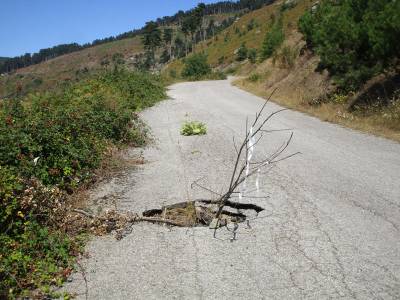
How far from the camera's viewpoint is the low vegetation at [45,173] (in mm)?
4042

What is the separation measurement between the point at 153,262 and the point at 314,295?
1629mm

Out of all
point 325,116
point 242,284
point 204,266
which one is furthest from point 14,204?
point 325,116

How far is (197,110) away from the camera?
51.3 ft

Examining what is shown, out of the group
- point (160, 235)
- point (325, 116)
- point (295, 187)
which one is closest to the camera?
point (160, 235)

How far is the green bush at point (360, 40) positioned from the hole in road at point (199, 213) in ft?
27.5

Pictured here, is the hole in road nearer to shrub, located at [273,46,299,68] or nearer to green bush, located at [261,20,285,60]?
shrub, located at [273,46,299,68]

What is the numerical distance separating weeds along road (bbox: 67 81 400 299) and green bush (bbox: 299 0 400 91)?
4.97 m

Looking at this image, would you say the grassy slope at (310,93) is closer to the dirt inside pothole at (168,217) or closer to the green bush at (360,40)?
the green bush at (360,40)

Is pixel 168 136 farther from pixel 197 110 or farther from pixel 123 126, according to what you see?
pixel 197 110

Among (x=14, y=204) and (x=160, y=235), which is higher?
(x=14, y=204)

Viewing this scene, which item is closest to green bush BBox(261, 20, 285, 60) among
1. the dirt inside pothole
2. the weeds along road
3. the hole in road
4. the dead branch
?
the dead branch

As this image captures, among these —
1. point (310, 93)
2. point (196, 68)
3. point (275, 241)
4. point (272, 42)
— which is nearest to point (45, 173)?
point (275, 241)

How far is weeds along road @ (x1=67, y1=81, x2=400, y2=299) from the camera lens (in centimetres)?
378

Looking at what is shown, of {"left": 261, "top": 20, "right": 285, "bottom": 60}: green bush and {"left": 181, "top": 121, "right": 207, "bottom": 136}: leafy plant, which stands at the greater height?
{"left": 261, "top": 20, "right": 285, "bottom": 60}: green bush
